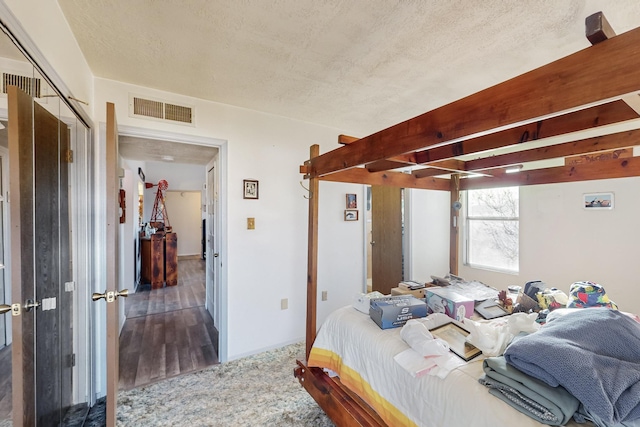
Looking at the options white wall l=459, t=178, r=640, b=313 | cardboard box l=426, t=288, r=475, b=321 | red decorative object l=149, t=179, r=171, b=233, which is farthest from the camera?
red decorative object l=149, t=179, r=171, b=233

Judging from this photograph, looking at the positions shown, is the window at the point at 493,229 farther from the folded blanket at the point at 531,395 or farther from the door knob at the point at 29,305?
the door knob at the point at 29,305

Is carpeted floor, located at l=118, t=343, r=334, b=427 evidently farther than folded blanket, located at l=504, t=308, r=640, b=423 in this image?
Yes

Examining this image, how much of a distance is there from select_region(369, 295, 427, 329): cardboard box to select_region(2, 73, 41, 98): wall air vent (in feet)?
6.26

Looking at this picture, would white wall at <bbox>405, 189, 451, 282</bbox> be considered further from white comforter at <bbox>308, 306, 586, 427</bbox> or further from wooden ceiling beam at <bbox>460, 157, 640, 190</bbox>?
white comforter at <bbox>308, 306, 586, 427</bbox>

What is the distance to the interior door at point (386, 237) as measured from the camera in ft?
13.8

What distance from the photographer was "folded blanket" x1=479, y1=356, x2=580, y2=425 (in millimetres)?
896

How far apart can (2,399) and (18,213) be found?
69 centimetres

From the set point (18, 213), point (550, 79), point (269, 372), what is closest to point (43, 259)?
point (18, 213)

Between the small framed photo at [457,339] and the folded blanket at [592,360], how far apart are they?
0.72ft

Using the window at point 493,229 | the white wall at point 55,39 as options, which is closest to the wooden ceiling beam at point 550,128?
the white wall at point 55,39

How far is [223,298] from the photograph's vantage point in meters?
2.63

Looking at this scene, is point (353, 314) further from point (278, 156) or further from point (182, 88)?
point (182, 88)

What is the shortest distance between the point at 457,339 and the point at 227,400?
1.71 meters

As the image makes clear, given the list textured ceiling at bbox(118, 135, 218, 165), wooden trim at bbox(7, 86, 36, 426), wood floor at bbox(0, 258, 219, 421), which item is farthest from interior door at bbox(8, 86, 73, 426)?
textured ceiling at bbox(118, 135, 218, 165)
